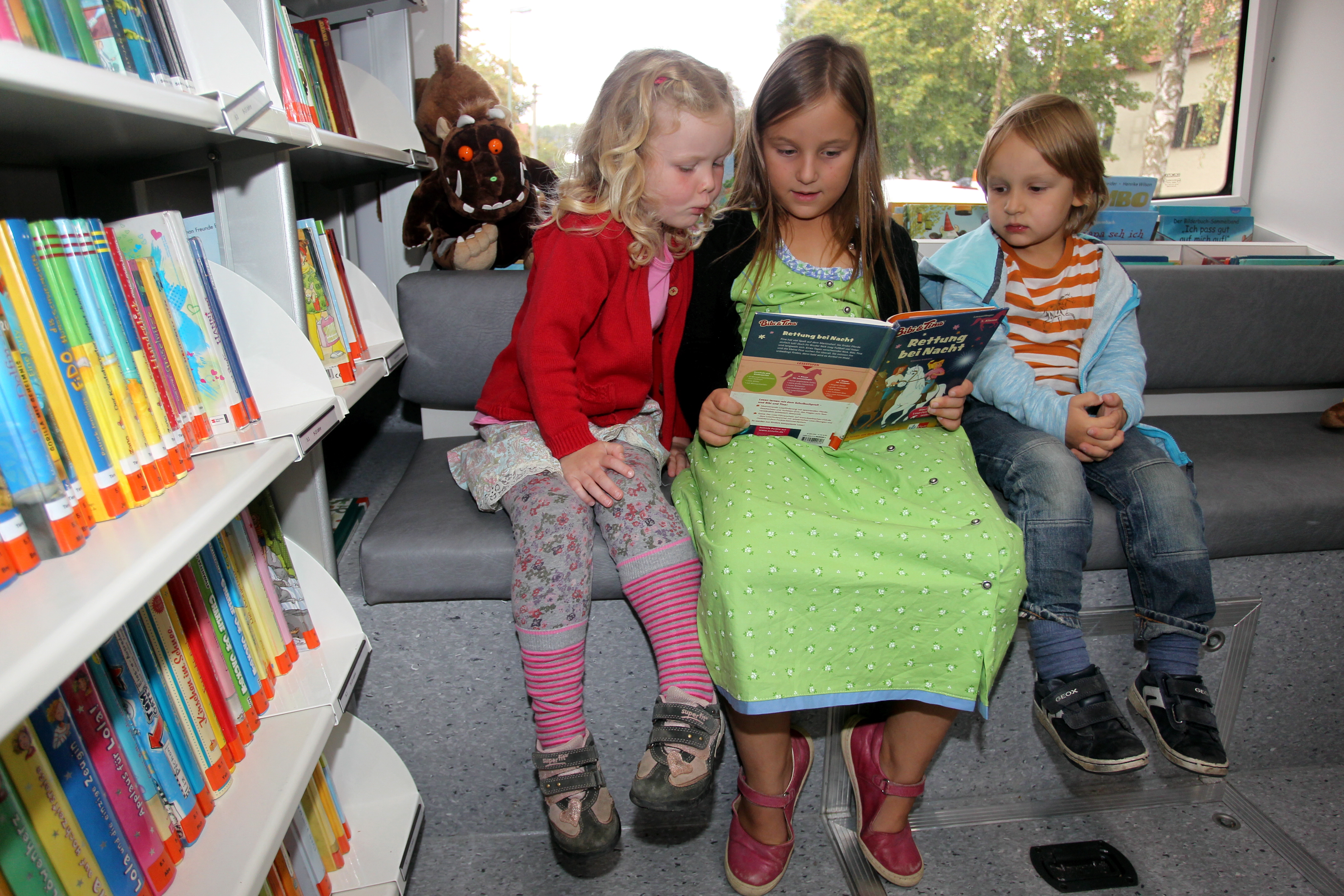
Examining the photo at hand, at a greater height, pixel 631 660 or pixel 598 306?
pixel 598 306

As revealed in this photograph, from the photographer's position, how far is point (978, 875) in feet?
4.28

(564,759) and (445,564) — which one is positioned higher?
(445,564)

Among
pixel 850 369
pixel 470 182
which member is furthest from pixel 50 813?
pixel 470 182

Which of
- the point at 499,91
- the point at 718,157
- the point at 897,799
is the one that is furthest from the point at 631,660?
the point at 499,91

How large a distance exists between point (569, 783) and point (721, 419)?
22.8 inches

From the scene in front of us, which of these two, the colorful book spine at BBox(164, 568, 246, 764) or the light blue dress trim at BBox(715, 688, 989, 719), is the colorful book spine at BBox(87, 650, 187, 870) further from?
the light blue dress trim at BBox(715, 688, 989, 719)

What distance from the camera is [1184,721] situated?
1216mm

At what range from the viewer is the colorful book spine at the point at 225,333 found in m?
0.91

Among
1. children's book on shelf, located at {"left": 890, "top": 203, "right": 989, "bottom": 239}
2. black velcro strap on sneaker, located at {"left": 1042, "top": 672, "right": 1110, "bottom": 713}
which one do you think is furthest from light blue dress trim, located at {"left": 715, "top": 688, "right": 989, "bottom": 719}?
children's book on shelf, located at {"left": 890, "top": 203, "right": 989, "bottom": 239}

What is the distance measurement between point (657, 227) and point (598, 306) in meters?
0.17

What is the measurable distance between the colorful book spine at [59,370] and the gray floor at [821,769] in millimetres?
595

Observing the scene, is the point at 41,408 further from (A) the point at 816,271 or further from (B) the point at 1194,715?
(B) the point at 1194,715

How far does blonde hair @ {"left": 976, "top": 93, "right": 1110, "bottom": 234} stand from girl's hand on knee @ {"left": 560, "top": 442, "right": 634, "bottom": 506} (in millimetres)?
933

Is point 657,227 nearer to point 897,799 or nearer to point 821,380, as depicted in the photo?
point 821,380
